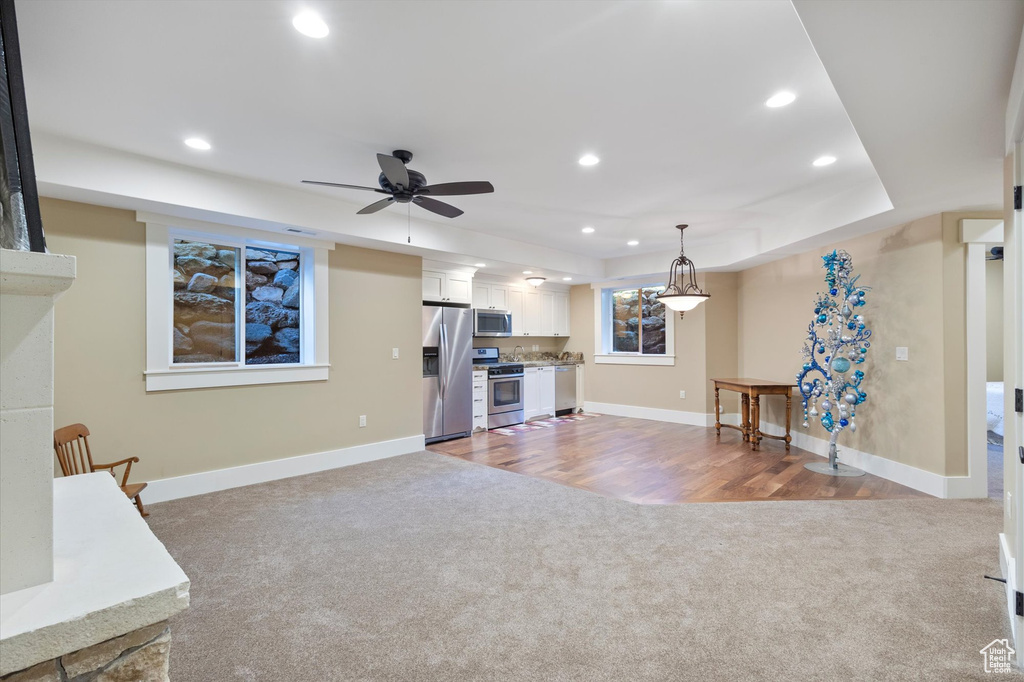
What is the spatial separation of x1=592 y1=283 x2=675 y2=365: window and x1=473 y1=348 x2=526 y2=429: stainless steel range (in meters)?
1.75

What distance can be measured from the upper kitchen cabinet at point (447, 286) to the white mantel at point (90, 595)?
5.06 meters

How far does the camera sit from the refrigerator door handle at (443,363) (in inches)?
236

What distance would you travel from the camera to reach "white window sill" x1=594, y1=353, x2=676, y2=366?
738cm

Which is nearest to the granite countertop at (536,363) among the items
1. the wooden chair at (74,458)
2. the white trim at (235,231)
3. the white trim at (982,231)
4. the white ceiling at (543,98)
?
the white trim at (235,231)

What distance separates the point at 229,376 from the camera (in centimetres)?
421

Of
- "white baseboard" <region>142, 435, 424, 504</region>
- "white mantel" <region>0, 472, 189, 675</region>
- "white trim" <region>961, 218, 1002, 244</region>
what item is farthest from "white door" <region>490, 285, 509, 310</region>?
"white mantel" <region>0, 472, 189, 675</region>

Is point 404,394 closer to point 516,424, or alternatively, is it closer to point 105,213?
point 516,424

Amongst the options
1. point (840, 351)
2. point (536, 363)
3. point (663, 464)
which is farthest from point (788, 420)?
point (536, 363)

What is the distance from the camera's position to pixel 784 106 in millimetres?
2713

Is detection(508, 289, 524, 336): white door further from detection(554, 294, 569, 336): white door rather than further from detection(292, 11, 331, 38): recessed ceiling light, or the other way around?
detection(292, 11, 331, 38): recessed ceiling light

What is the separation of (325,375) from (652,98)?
3.78m

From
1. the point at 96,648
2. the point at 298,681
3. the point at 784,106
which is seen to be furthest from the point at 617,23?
the point at 298,681

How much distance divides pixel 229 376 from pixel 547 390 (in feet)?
15.5

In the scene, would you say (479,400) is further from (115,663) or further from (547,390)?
(115,663)
